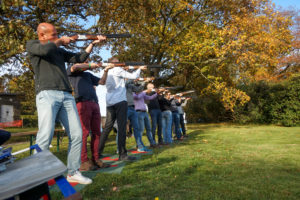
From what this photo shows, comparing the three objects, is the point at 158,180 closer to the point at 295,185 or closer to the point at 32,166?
the point at 295,185

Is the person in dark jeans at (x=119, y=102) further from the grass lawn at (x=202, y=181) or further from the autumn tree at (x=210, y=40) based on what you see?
the autumn tree at (x=210, y=40)

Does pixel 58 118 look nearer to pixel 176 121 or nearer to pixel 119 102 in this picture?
pixel 119 102

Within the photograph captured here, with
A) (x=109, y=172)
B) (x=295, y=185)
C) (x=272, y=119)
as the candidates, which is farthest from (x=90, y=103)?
(x=272, y=119)

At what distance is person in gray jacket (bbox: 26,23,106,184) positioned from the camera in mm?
2734

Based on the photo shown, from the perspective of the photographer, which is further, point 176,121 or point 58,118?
point 176,121

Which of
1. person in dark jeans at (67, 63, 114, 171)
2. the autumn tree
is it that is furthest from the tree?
person in dark jeans at (67, 63, 114, 171)

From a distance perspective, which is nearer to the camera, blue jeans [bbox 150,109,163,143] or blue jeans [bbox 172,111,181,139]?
blue jeans [bbox 150,109,163,143]

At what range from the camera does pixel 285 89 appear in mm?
18391

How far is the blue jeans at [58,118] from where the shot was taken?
2721 millimetres

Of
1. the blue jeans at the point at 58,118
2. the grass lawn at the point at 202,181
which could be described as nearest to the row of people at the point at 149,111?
the grass lawn at the point at 202,181

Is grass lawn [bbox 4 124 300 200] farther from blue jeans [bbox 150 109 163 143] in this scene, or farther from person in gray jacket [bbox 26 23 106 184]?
blue jeans [bbox 150 109 163 143]

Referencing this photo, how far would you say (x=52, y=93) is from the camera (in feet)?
9.38

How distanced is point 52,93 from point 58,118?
0.34m

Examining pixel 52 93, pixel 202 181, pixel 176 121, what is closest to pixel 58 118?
pixel 52 93
